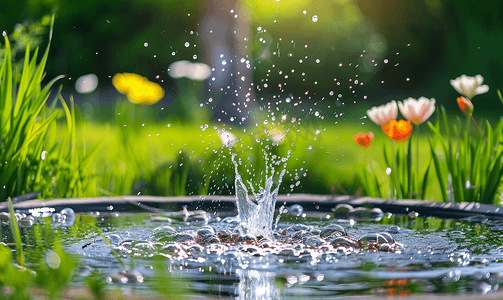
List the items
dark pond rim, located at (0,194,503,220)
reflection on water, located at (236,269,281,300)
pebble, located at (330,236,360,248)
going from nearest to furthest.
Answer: reflection on water, located at (236,269,281,300) → pebble, located at (330,236,360,248) → dark pond rim, located at (0,194,503,220)

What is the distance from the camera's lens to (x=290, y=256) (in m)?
1.97

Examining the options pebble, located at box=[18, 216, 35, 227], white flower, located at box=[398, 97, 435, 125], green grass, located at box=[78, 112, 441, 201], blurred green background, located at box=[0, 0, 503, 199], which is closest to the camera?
pebble, located at box=[18, 216, 35, 227]

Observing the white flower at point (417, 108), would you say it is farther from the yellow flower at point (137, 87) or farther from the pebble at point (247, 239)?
the yellow flower at point (137, 87)

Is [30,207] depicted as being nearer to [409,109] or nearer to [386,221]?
[386,221]

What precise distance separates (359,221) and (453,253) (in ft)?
2.92

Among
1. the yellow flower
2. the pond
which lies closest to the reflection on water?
the pond

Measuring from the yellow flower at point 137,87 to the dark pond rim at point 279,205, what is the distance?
4.94 ft

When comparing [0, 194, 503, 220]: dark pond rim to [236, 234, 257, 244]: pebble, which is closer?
[236, 234, 257, 244]: pebble

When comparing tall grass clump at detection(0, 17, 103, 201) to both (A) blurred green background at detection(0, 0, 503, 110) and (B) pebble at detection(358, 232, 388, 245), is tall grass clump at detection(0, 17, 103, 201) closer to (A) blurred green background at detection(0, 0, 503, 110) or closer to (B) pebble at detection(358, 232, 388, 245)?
(B) pebble at detection(358, 232, 388, 245)

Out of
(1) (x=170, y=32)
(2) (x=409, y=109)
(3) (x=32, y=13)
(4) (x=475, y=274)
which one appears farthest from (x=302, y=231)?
(1) (x=170, y=32)

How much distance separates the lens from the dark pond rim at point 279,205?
9.62 feet

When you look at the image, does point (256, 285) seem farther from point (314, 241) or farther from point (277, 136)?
point (277, 136)

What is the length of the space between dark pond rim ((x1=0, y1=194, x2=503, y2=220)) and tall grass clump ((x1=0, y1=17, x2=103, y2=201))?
0.66 feet

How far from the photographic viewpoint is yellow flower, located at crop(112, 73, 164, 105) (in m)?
4.57
